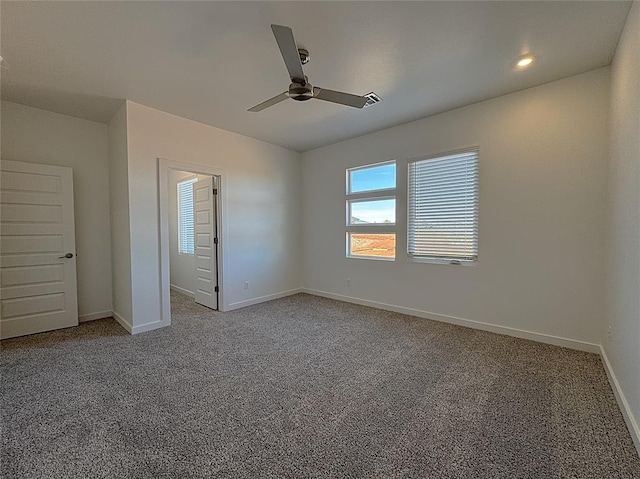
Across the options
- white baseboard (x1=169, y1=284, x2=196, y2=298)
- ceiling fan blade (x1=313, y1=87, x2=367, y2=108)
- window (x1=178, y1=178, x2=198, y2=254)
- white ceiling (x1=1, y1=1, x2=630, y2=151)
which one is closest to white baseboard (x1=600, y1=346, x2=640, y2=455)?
white ceiling (x1=1, y1=1, x2=630, y2=151)

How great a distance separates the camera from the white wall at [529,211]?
285 cm

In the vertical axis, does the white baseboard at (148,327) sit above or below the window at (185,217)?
below

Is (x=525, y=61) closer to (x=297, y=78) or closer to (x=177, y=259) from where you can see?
(x=297, y=78)

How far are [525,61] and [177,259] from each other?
20.8ft

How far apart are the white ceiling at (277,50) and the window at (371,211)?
1.23 m

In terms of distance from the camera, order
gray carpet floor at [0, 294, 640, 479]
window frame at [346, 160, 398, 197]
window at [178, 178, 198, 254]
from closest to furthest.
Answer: gray carpet floor at [0, 294, 640, 479]
window frame at [346, 160, 398, 197]
window at [178, 178, 198, 254]

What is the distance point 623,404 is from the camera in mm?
1938

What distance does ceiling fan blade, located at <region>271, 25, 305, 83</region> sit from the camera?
5.58 feet

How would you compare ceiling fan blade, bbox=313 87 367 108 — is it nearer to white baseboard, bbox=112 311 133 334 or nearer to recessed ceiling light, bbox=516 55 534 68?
recessed ceiling light, bbox=516 55 534 68

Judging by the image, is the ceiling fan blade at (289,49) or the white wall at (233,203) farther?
the white wall at (233,203)

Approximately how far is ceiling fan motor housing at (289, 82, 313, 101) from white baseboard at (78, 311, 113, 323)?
422 cm

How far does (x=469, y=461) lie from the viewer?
1.55 metres

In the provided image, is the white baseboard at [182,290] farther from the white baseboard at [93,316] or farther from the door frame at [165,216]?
the door frame at [165,216]

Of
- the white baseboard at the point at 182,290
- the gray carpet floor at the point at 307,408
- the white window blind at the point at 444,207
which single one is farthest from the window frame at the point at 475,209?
the white baseboard at the point at 182,290
